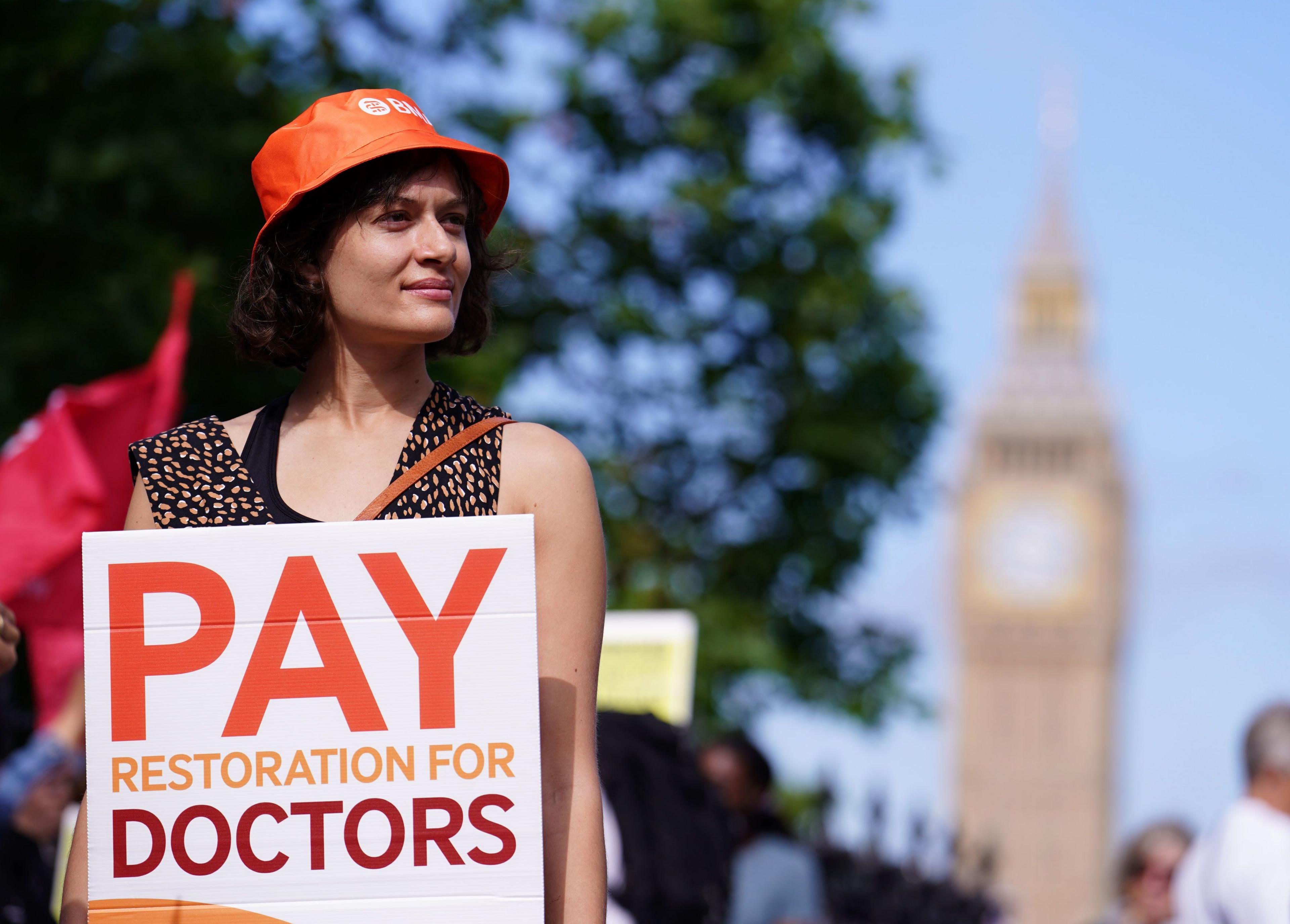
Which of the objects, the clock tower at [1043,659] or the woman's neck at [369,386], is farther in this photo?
the clock tower at [1043,659]

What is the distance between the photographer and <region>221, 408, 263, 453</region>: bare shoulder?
7.27 feet

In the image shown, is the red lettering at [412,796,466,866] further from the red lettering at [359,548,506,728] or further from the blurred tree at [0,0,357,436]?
the blurred tree at [0,0,357,436]

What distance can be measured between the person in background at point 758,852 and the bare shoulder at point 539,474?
3521mm

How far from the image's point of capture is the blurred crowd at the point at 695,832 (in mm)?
4246

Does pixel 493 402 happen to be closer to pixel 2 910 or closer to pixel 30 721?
pixel 30 721

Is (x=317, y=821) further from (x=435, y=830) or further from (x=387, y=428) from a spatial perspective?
(x=387, y=428)

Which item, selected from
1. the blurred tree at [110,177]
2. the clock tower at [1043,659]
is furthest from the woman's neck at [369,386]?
the clock tower at [1043,659]

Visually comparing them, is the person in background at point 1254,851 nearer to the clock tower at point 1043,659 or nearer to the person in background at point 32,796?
the person in background at point 32,796

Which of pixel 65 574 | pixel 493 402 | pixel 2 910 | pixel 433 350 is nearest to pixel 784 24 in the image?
pixel 493 402

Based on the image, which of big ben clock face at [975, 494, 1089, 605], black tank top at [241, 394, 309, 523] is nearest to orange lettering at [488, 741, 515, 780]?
black tank top at [241, 394, 309, 523]

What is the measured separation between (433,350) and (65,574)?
165 inches

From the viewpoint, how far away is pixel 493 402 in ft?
35.9

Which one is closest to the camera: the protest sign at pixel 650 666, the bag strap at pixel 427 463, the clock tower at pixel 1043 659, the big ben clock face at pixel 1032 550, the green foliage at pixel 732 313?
the bag strap at pixel 427 463

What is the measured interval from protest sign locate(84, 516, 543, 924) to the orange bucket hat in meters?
0.40
